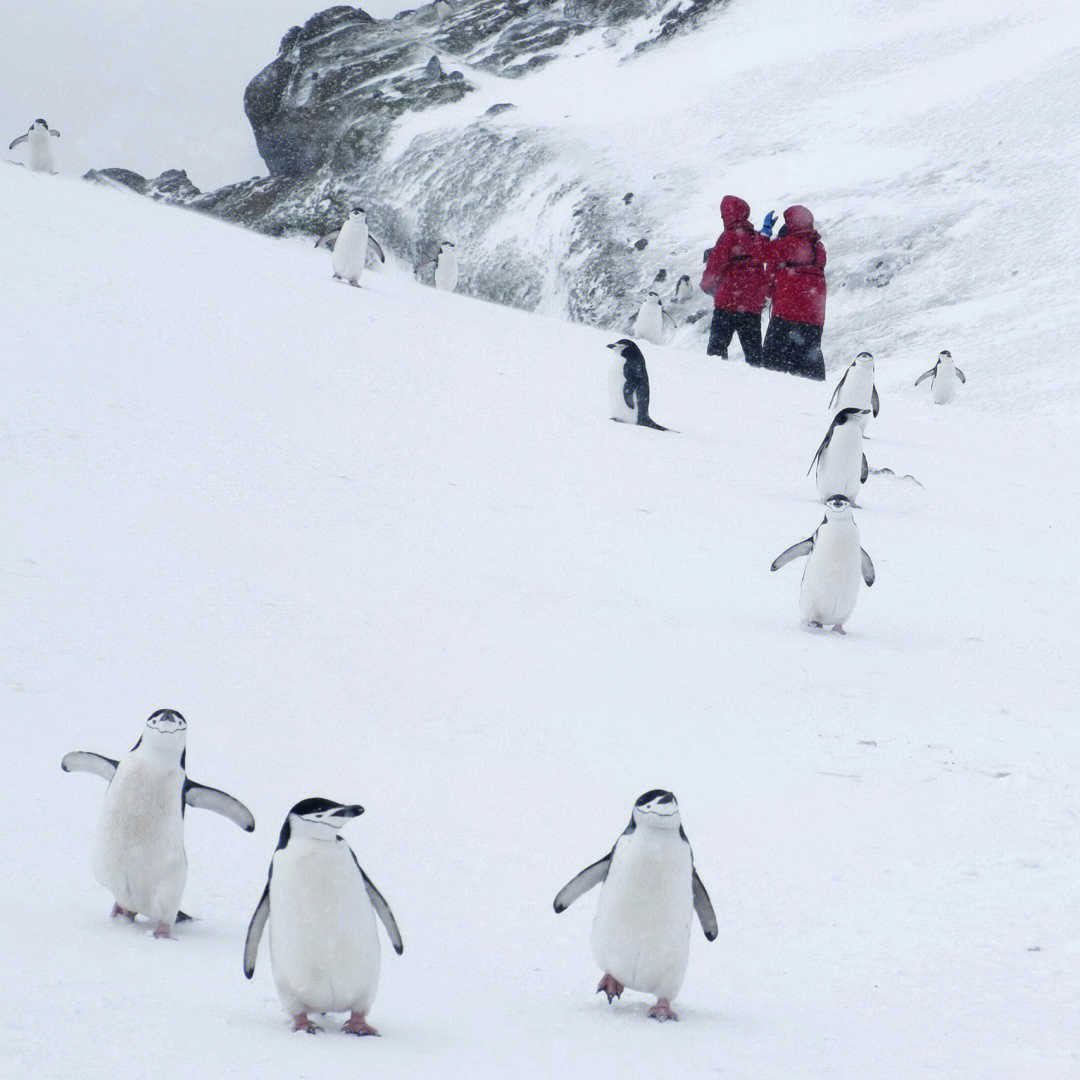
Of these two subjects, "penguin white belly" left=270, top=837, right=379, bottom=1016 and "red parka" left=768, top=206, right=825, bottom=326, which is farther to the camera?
"red parka" left=768, top=206, right=825, bottom=326

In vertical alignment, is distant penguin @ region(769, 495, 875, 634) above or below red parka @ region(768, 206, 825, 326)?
below

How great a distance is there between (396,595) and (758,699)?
133 centimetres

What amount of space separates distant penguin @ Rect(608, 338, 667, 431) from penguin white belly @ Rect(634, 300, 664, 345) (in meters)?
5.71

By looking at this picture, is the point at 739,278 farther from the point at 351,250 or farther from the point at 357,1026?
the point at 357,1026

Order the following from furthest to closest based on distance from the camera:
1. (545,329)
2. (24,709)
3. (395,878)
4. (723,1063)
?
(545,329) < (24,709) < (395,878) < (723,1063)

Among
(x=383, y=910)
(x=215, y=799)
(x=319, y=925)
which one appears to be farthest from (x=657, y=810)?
(x=215, y=799)

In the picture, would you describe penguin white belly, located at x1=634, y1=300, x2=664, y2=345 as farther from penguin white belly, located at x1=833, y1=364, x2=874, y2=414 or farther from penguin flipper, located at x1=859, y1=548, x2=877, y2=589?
penguin flipper, located at x1=859, y1=548, x2=877, y2=589

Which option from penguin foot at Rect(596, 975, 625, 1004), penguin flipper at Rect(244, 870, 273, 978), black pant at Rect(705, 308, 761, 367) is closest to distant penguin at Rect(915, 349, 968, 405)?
black pant at Rect(705, 308, 761, 367)

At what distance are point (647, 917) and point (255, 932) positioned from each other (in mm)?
689

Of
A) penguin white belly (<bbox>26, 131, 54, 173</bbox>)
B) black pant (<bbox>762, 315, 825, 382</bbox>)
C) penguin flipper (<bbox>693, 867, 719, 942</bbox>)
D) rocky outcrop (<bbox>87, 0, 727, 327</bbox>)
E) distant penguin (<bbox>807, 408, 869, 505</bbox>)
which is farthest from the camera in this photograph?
rocky outcrop (<bbox>87, 0, 727, 327</bbox>)

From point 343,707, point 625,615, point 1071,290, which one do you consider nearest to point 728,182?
point 1071,290

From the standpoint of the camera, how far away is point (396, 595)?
5.07 m

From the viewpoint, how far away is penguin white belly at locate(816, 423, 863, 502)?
274 inches

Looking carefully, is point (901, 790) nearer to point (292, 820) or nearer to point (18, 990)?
point (292, 820)
